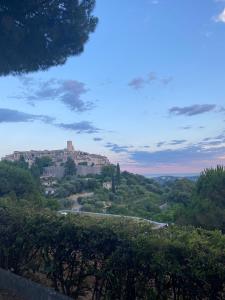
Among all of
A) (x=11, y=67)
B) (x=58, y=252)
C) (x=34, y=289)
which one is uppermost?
(x=11, y=67)

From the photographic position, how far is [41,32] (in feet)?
24.9

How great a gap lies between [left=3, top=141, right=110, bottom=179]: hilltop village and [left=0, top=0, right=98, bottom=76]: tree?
2920 centimetres

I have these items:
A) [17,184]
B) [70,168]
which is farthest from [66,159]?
[17,184]

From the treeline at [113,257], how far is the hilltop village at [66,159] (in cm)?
3214

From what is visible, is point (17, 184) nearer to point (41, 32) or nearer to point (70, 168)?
point (41, 32)

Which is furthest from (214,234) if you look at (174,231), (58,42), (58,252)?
(58,42)

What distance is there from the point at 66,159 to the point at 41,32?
36.4 metres

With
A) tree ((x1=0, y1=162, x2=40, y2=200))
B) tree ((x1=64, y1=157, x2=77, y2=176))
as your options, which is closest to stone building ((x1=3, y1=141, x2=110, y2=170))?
tree ((x1=64, y1=157, x2=77, y2=176))

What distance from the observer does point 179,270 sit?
329 centimetres

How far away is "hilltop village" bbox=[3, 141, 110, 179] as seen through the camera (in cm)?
3947

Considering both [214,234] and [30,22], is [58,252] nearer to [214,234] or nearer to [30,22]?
[214,234]

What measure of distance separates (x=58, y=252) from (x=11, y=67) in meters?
4.67

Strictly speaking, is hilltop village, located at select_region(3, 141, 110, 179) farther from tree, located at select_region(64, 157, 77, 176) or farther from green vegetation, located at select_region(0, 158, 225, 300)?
green vegetation, located at select_region(0, 158, 225, 300)

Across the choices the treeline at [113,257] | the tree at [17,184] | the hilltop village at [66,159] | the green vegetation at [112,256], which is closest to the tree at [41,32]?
the green vegetation at [112,256]
